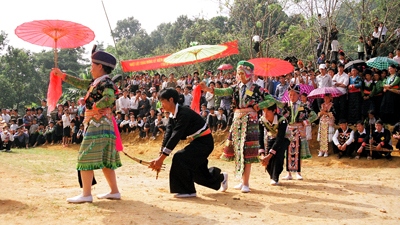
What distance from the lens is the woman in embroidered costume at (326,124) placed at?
12.2 metres

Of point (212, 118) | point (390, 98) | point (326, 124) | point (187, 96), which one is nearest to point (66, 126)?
point (187, 96)

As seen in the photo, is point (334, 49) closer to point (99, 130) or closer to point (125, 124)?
point (125, 124)

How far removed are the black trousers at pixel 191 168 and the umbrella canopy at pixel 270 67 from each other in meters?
4.71

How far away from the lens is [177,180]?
611 centimetres

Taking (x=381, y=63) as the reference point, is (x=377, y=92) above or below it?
below

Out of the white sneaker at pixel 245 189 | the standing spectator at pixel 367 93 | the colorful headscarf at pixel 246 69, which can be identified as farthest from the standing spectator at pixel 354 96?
the white sneaker at pixel 245 189

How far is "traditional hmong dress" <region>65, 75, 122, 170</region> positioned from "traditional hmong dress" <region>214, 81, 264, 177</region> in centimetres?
172

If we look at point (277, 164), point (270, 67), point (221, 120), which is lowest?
point (277, 164)

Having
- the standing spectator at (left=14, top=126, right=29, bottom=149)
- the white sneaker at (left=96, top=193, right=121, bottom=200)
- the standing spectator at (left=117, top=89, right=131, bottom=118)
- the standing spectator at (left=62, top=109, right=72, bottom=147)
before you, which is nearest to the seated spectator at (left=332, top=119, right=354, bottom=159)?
the white sneaker at (left=96, top=193, right=121, bottom=200)

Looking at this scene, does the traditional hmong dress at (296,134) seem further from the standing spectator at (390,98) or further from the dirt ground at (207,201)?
the standing spectator at (390,98)

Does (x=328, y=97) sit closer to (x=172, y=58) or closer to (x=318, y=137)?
(x=318, y=137)

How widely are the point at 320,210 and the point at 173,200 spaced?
6.17 feet

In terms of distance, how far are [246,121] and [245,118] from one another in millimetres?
48

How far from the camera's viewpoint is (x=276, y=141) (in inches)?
280
